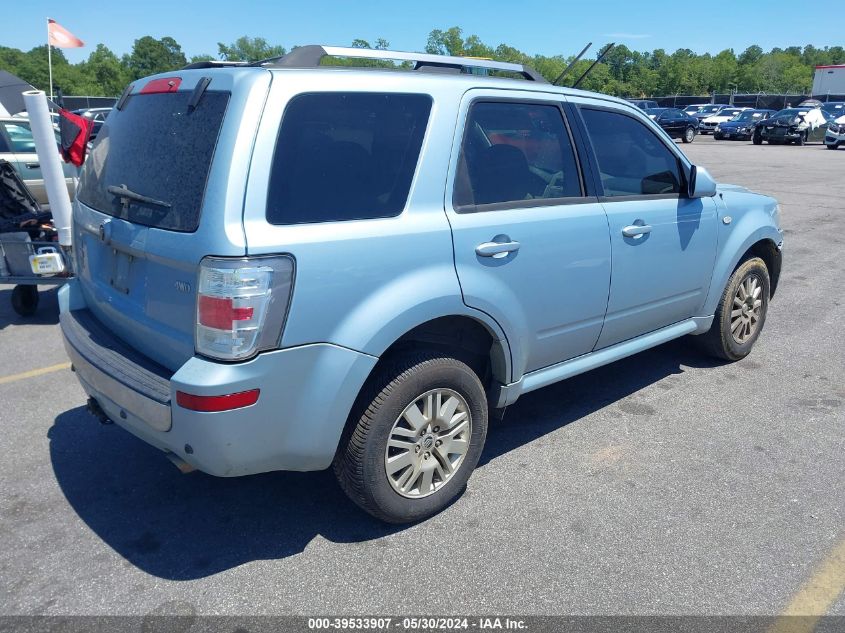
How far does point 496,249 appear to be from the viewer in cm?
317

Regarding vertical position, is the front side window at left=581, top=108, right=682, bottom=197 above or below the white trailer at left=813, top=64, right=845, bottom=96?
below

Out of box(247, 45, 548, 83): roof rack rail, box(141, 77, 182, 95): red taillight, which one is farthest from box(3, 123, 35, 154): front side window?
box(247, 45, 548, 83): roof rack rail

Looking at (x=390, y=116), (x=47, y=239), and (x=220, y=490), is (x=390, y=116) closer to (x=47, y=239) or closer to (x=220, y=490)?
(x=220, y=490)

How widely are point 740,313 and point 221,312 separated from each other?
13.2 feet

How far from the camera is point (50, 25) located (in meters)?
13.1

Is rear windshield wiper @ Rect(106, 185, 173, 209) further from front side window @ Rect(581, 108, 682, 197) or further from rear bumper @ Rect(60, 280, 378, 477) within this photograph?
front side window @ Rect(581, 108, 682, 197)

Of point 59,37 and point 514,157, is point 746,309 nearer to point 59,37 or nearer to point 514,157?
point 514,157

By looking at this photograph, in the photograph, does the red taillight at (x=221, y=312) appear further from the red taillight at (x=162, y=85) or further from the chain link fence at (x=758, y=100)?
the chain link fence at (x=758, y=100)

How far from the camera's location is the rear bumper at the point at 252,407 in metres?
2.52

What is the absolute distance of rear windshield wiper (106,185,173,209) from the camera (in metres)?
2.78

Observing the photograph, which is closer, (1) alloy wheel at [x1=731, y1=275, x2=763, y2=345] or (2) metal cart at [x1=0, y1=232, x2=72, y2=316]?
(1) alloy wheel at [x1=731, y1=275, x2=763, y2=345]

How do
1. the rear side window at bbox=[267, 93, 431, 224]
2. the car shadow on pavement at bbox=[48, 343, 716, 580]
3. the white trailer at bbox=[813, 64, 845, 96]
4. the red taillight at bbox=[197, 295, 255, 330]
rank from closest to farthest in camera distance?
the red taillight at bbox=[197, 295, 255, 330] → the rear side window at bbox=[267, 93, 431, 224] → the car shadow on pavement at bbox=[48, 343, 716, 580] → the white trailer at bbox=[813, 64, 845, 96]

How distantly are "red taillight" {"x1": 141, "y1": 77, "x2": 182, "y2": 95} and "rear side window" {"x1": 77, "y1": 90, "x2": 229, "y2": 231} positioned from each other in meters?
0.02

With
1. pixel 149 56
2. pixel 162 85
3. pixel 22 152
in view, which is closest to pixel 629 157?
pixel 162 85
